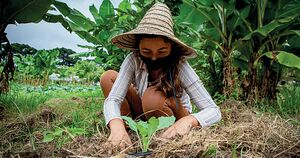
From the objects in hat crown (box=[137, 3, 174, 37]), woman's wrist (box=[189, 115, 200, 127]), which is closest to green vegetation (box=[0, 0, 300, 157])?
woman's wrist (box=[189, 115, 200, 127])

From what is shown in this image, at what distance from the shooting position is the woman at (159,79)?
6.80ft

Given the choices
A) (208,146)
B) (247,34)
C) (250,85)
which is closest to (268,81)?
(250,85)

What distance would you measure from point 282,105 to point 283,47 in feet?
2.48

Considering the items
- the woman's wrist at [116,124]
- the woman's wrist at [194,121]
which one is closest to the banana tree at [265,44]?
the woman's wrist at [194,121]

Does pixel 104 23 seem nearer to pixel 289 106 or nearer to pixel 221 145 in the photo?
pixel 289 106

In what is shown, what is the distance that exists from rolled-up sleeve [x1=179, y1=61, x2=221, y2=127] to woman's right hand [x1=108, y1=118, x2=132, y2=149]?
1.26ft

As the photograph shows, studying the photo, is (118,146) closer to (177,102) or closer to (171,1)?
(177,102)

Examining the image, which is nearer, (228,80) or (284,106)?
(284,106)

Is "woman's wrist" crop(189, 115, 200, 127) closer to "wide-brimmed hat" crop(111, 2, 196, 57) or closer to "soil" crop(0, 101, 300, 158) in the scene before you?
"soil" crop(0, 101, 300, 158)

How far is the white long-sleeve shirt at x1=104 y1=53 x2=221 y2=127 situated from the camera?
6.91ft

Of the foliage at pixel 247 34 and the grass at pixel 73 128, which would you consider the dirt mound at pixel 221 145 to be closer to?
the grass at pixel 73 128

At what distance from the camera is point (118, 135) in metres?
1.86

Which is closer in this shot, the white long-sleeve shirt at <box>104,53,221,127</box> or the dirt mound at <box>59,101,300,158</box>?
the dirt mound at <box>59,101,300,158</box>

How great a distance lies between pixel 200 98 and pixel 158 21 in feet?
1.49
